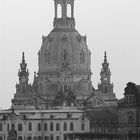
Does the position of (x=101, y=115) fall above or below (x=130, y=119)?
above

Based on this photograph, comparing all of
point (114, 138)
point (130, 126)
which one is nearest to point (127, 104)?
point (130, 126)

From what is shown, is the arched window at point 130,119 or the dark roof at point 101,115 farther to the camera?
the dark roof at point 101,115

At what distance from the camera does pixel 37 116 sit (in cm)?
16812

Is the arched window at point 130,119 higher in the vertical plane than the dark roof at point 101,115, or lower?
lower

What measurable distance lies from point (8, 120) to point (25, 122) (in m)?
2.43

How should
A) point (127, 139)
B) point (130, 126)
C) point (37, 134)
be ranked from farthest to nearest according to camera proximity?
point (37, 134) < point (130, 126) < point (127, 139)

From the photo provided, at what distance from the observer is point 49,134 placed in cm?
16725

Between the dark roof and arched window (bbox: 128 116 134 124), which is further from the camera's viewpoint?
the dark roof

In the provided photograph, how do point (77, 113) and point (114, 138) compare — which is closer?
point (114, 138)

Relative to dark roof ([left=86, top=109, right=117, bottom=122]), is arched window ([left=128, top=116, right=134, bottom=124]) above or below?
below

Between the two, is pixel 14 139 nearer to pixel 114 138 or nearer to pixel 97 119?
pixel 97 119

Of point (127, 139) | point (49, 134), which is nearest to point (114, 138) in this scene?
point (127, 139)

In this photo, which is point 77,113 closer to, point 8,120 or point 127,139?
point 8,120

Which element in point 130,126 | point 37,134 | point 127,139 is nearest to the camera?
point 127,139
